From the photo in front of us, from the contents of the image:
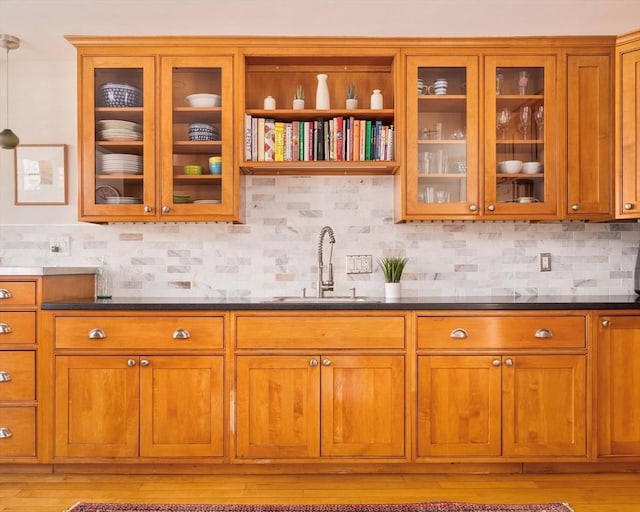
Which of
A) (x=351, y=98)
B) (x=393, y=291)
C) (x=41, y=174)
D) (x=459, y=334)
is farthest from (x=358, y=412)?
(x=41, y=174)

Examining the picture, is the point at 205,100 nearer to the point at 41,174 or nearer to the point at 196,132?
the point at 196,132

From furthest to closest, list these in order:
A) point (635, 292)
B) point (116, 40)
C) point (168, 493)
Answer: point (635, 292) < point (116, 40) < point (168, 493)

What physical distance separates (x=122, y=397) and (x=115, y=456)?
296 millimetres

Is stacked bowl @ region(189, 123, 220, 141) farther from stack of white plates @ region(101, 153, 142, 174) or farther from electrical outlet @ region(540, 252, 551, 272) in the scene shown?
electrical outlet @ region(540, 252, 551, 272)

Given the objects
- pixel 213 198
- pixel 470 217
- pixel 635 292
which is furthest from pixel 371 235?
pixel 635 292

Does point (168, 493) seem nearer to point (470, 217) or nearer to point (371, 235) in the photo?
point (371, 235)

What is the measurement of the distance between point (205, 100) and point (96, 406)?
1693 millimetres

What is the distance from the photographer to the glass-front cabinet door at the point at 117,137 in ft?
9.04

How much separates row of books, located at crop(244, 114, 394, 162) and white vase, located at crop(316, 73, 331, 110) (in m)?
0.11

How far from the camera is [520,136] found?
279 centimetres

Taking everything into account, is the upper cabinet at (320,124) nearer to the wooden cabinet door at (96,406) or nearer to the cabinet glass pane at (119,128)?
the cabinet glass pane at (119,128)

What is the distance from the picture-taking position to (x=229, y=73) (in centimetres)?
276

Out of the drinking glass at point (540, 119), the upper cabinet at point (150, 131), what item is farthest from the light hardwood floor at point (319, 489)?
the drinking glass at point (540, 119)

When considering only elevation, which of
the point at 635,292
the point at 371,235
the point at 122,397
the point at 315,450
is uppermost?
the point at 371,235
